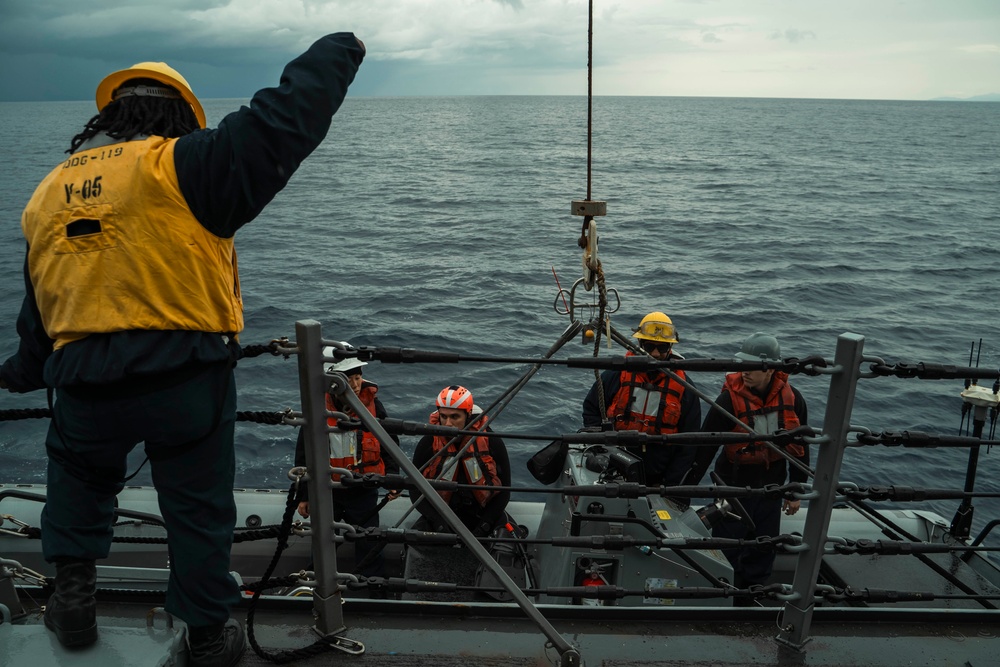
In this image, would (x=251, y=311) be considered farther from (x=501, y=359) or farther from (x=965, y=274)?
(x=965, y=274)

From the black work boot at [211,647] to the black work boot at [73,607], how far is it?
30 centimetres

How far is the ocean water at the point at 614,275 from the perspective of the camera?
12977 millimetres

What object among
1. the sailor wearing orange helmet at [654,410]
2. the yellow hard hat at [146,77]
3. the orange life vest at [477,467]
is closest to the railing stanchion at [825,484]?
the yellow hard hat at [146,77]

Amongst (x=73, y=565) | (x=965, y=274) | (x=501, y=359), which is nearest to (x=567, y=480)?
(x=501, y=359)

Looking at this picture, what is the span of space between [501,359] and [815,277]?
21.1m

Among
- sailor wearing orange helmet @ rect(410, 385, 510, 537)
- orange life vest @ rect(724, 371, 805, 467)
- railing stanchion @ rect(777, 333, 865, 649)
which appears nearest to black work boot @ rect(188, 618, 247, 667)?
railing stanchion @ rect(777, 333, 865, 649)

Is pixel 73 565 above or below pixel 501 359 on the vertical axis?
below

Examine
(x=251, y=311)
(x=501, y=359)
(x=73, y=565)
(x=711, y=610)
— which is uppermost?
(x=501, y=359)

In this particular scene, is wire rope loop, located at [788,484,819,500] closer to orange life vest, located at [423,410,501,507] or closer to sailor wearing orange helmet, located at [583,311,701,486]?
orange life vest, located at [423,410,501,507]

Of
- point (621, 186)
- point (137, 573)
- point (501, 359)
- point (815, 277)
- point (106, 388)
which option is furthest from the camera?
point (621, 186)

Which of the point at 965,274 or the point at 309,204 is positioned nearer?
the point at 965,274

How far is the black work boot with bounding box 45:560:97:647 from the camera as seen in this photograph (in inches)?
100

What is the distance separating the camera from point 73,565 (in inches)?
101

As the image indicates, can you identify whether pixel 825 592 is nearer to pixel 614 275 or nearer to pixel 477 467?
pixel 477 467
